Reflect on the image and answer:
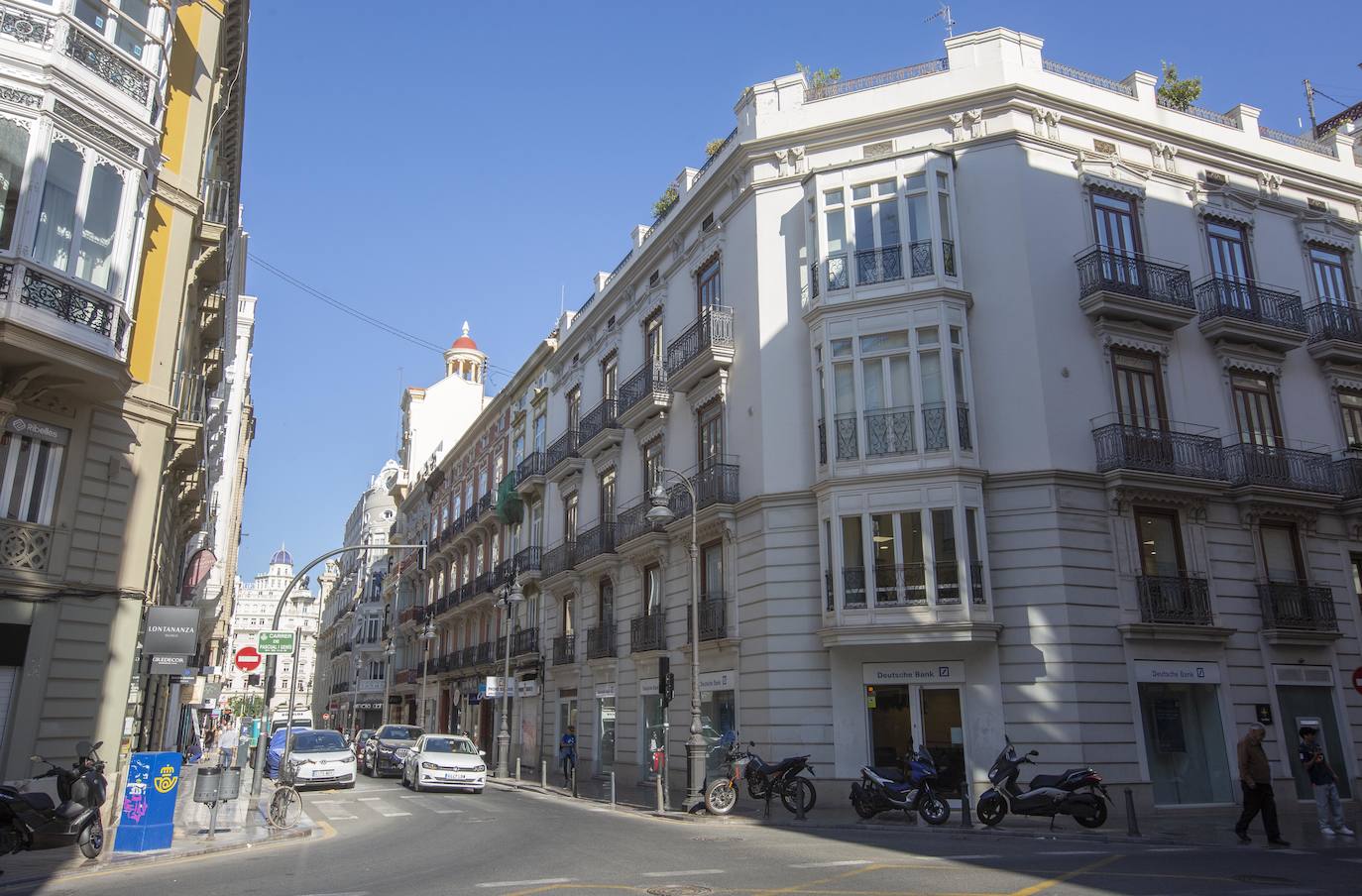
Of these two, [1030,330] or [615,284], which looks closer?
[1030,330]

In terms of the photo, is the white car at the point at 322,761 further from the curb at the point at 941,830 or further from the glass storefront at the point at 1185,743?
the glass storefront at the point at 1185,743

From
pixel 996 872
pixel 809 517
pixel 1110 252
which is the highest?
pixel 1110 252

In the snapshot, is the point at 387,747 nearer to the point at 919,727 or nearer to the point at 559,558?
the point at 559,558

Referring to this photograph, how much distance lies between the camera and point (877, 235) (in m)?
21.6

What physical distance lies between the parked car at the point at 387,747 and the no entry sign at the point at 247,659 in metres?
14.3

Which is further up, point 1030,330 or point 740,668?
point 1030,330

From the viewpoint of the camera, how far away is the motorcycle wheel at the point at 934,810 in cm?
1644

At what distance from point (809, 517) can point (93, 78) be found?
52.0 ft

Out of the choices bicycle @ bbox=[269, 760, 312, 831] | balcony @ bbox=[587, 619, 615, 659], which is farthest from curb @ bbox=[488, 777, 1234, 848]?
balcony @ bbox=[587, 619, 615, 659]

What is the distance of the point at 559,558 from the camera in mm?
33156

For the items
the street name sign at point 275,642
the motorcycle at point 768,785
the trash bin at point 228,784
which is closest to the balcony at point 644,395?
the motorcycle at point 768,785

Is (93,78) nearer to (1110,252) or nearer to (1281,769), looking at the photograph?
(1110,252)

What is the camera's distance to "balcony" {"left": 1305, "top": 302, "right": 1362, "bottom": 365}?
75.8ft

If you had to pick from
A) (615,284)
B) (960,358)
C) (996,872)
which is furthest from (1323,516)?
(615,284)
